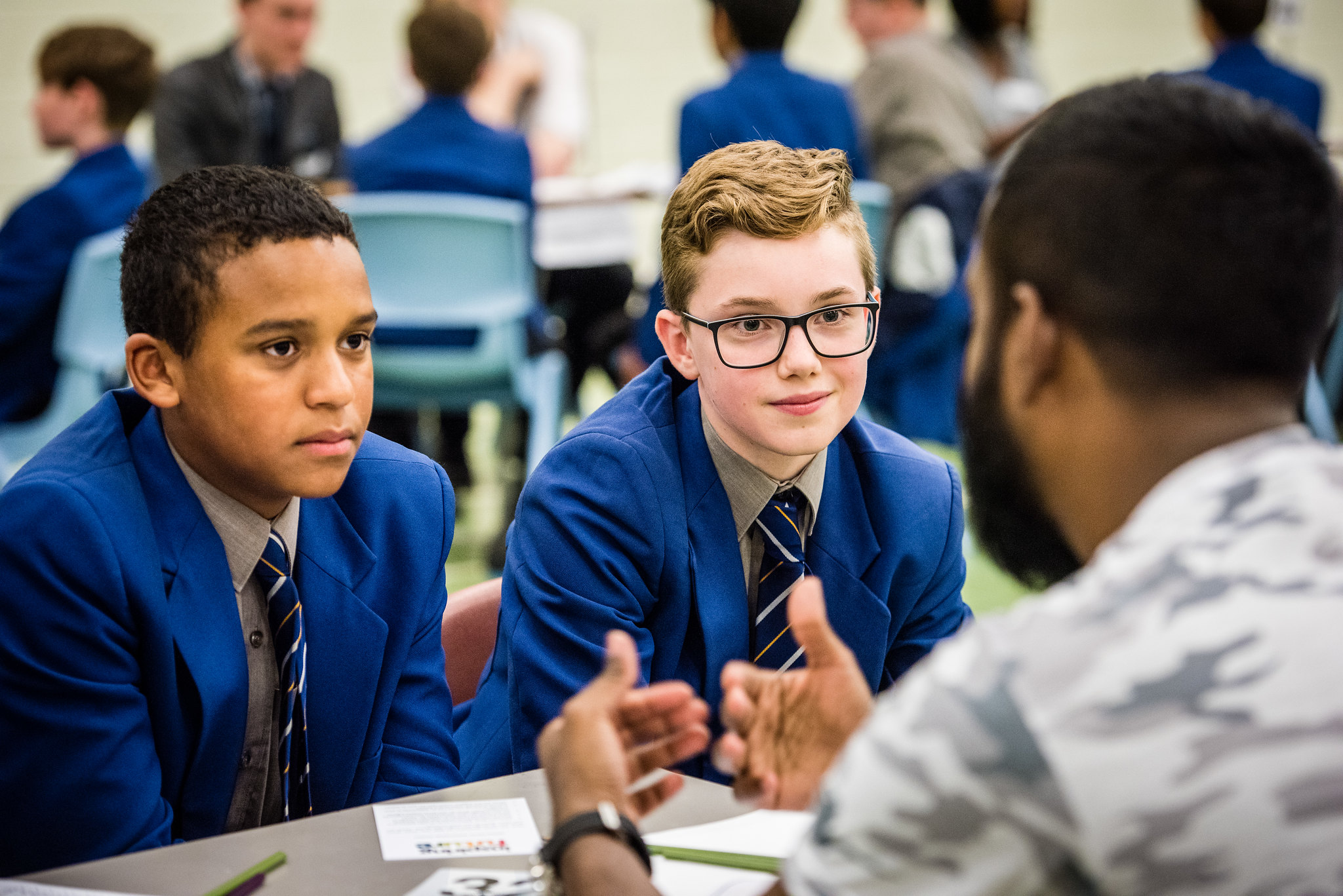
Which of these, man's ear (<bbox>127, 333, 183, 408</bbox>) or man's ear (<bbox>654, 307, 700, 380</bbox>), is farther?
man's ear (<bbox>654, 307, 700, 380</bbox>)

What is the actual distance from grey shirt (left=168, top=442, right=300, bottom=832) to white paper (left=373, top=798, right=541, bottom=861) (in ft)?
1.01

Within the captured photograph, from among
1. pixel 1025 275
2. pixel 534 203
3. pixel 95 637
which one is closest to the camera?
pixel 1025 275

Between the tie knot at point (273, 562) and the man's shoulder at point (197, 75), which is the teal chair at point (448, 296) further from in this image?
the tie knot at point (273, 562)

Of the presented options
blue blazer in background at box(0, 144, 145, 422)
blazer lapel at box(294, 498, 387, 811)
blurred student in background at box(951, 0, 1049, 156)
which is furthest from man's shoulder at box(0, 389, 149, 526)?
blurred student in background at box(951, 0, 1049, 156)

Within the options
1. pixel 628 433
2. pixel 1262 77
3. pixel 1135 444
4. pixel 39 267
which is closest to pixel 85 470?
pixel 628 433

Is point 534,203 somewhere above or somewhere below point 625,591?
above

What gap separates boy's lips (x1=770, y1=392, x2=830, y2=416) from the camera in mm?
1505

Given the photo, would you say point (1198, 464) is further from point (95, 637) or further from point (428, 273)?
point (428, 273)

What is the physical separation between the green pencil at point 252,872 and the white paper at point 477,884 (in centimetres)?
12

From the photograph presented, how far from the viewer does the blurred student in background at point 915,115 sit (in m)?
4.16

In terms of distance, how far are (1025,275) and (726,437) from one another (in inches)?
27.1

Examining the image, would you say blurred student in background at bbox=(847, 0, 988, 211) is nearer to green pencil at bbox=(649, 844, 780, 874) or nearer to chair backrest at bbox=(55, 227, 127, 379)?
chair backrest at bbox=(55, 227, 127, 379)

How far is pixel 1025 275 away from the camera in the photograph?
0.89m

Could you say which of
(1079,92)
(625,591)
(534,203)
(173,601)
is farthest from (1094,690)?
(534,203)
